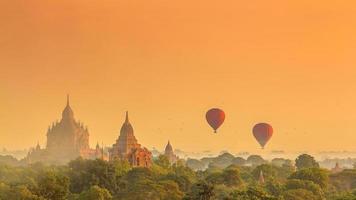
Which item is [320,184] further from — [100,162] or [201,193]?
[201,193]

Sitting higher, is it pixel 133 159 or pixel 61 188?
pixel 133 159

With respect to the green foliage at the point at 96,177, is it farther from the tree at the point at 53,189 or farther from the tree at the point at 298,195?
the tree at the point at 298,195

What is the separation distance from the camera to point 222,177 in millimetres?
129250

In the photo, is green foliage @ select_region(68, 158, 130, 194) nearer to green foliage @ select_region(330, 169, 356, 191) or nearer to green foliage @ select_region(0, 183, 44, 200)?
green foliage @ select_region(0, 183, 44, 200)

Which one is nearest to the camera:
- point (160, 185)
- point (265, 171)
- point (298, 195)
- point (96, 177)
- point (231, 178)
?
point (298, 195)

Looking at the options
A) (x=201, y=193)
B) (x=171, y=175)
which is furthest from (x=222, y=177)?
(x=201, y=193)

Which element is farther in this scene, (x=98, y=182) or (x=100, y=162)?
(x=100, y=162)

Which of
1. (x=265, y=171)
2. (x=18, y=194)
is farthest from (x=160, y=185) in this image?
(x=265, y=171)

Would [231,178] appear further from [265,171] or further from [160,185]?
[265,171]

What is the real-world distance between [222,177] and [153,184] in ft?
106

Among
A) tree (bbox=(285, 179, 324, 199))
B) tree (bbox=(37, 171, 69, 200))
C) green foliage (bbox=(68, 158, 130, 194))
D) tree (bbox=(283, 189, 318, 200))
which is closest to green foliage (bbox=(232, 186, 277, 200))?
tree (bbox=(283, 189, 318, 200))

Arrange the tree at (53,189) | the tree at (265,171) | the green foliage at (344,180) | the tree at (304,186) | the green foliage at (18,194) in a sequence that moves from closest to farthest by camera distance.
A: the green foliage at (18,194)
the tree at (53,189)
the tree at (304,186)
the green foliage at (344,180)
the tree at (265,171)

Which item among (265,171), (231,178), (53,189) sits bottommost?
(53,189)

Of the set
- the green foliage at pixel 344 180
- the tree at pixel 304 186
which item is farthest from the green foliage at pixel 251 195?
the green foliage at pixel 344 180
